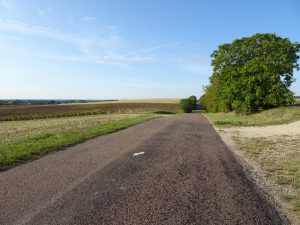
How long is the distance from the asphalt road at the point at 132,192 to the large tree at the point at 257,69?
1090 inches

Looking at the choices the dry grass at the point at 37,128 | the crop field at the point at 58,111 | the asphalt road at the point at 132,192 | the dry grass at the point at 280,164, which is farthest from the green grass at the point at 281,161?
the crop field at the point at 58,111

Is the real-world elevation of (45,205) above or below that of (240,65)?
below

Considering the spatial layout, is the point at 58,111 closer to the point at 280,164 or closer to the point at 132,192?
the point at 280,164

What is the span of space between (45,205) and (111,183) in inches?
74.1

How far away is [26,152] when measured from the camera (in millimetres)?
12016

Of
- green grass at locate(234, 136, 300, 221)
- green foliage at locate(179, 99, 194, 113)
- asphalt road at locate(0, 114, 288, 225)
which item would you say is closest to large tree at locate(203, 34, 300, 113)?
green grass at locate(234, 136, 300, 221)

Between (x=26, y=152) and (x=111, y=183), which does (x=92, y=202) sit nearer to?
(x=111, y=183)

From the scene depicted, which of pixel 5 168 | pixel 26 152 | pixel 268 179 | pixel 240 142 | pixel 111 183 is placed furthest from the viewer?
pixel 240 142

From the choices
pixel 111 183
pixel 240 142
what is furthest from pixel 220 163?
pixel 240 142

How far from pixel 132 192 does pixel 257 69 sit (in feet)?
109

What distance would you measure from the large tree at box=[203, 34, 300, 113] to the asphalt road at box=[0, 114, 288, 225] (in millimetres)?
27696

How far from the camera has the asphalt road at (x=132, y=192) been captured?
17.7 ft

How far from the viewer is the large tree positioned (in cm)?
3534

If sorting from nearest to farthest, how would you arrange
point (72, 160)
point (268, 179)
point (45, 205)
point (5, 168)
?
point (45, 205) → point (268, 179) → point (5, 168) → point (72, 160)
